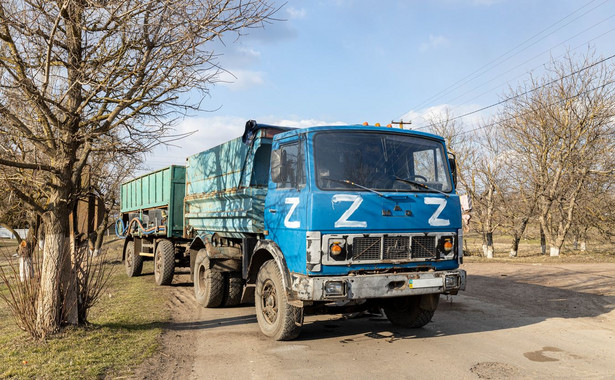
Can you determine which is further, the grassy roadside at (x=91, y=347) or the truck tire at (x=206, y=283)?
the truck tire at (x=206, y=283)

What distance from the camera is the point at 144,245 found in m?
13.5

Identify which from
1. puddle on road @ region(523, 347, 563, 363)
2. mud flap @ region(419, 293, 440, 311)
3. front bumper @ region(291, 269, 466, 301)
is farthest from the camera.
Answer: mud flap @ region(419, 293, 440, 311)

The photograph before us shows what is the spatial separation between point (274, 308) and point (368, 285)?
1517 mm

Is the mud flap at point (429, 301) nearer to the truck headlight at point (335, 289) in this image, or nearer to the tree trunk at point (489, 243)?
the truck headlight at point (335, 289)

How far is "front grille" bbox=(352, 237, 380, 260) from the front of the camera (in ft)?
18.6

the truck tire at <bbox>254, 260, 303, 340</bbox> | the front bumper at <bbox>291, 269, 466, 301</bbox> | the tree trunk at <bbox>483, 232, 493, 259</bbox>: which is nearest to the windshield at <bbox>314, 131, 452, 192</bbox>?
the front bumper at <bbox>291, 269, 466, 301</bbox>

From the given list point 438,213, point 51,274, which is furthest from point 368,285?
point 51,274

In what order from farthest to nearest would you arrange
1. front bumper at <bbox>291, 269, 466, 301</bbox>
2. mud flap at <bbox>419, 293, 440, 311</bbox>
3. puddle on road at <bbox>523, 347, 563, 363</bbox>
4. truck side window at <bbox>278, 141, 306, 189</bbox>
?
mud flap at <bbox>419, 293, 440, 311</bbox> → truck side window at <bbox>278, 141, 306, 189</bbox> → front bumper at <bbox>291, 269, 466, 301</bbox> → puddle on road at <bbox>523, 347, 563, 363</bbox>

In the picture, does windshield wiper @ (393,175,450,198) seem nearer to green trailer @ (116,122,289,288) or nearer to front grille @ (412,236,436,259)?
front grille @ (412,236,436,259)

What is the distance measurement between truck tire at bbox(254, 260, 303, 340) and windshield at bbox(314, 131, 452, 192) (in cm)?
149

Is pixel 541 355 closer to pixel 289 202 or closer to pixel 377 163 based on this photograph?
pixel 377 163

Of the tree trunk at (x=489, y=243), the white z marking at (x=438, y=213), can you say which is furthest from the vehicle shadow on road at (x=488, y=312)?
the tree trunk at (x=489, y=243)

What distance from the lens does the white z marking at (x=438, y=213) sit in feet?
20.0

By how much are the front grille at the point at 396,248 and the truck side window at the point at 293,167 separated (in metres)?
1.30
